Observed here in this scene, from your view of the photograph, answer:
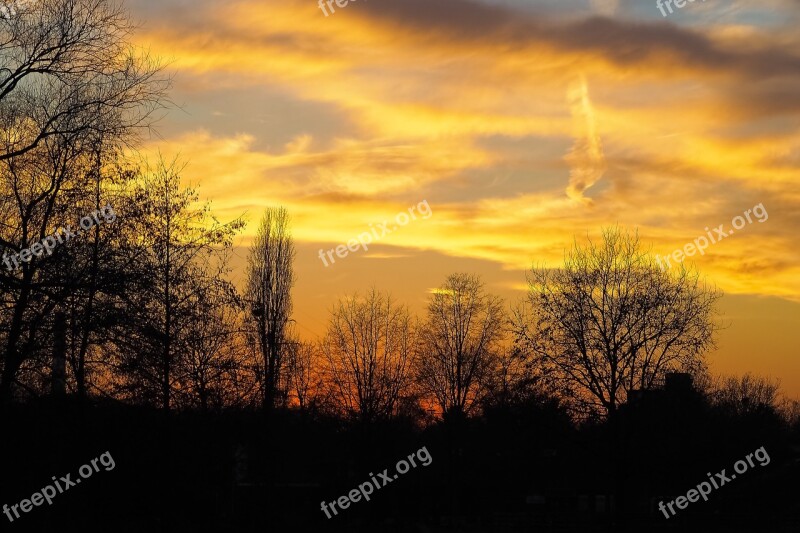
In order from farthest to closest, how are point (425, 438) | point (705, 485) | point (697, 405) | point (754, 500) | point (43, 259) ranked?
point (425, 438) → point (754, 500) → point (705, 485) → point (697, 405) → point (43, 259)

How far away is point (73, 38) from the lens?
18781 mm

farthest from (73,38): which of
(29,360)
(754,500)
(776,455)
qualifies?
(776,455)

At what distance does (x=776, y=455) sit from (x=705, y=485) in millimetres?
17067

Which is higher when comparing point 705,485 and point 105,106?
point 105,106

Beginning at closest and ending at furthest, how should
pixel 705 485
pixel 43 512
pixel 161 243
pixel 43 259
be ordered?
pixel 43 259 → pixel 43 512 → pixel 161 243 → pixel 705 485

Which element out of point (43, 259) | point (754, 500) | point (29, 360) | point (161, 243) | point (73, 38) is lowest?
point (754, 500)

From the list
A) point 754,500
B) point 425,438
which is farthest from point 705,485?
point 425,438

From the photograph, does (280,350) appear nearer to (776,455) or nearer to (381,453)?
(381,453)

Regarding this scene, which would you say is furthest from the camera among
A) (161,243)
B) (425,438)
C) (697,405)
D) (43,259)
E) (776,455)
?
(425,438)

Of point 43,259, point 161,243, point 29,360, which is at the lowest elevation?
point 29,360

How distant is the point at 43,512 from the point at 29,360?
10.9 ft

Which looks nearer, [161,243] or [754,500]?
[161,243]

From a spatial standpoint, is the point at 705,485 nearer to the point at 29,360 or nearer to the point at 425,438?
the point at 425,438

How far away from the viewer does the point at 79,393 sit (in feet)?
64.0
